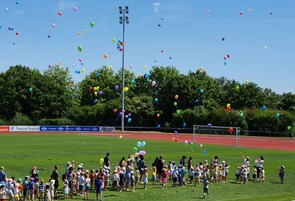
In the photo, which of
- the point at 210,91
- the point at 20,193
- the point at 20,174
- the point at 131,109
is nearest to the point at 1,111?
the point at 131,109

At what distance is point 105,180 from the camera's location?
24.3 m

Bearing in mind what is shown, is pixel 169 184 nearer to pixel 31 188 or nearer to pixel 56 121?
pixel 31 188

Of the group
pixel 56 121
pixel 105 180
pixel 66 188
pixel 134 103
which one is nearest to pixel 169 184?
pixel 105 180

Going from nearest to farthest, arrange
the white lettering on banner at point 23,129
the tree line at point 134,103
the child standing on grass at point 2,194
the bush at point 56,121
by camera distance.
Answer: the child standing on grass at point 2,194, the white lettering on banner at point 23,129, the tree line at point 134,103, the bush at point 56,121

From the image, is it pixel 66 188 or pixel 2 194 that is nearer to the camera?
pixel 2 194

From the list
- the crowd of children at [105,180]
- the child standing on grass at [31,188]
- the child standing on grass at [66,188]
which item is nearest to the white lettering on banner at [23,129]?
the crowd of children at [105,180]

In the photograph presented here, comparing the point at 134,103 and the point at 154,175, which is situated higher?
the point at 134,103

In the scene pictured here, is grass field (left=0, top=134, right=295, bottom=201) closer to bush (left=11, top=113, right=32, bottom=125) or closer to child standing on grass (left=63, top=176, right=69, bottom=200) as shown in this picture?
child standing on grass (left=63, top=176, right=69, bottom=200)

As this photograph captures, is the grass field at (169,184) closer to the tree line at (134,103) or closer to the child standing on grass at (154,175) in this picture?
the child standing on grass at (154,175)

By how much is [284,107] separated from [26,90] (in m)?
55.9

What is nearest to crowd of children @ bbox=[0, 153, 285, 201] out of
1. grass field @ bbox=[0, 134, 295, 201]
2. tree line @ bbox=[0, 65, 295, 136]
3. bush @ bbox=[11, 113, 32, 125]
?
grass field @ bbox=[0, 134, 295, 201]

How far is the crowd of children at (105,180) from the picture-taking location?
20.9 metres

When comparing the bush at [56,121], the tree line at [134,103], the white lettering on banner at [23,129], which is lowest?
the white lettering on banner at [23,129]

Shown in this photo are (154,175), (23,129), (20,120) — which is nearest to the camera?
(154,175)
